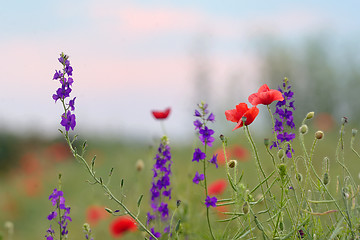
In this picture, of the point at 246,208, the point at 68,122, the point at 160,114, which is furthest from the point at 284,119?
the point at 160,114

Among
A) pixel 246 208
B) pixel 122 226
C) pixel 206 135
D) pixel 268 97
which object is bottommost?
pixel 122 226

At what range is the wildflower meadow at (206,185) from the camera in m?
1.98

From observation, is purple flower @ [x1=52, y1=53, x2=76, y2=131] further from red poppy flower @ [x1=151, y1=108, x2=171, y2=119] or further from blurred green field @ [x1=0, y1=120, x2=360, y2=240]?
blurred green field @ [x1=0, y1=120, x2=360, y2=240]

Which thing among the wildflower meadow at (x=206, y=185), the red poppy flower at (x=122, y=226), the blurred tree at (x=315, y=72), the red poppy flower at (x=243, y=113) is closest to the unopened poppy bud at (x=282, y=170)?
the wildflower meadow at (x=206, y=185)

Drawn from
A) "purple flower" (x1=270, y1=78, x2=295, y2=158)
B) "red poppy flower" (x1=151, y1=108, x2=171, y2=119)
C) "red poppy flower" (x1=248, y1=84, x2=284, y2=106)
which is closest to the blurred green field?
"red poppy flower" (x1=151, y1=108, x2=171, y2=119)

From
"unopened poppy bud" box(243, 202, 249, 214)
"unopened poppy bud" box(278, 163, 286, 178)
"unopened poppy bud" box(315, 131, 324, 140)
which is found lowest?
"unopened poppy bud" box(243, 202, 249, 214)

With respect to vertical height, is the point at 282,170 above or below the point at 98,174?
above

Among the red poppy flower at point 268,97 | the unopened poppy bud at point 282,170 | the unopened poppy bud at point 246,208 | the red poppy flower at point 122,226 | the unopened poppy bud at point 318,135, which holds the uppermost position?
the red poppy flower at point 268,97

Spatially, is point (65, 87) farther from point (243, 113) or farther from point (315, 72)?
point (315, 72)

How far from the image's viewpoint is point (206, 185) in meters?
2.00

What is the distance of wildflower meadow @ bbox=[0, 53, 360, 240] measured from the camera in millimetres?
1984

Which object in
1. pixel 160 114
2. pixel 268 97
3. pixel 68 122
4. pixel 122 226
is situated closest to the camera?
pixel 68 122

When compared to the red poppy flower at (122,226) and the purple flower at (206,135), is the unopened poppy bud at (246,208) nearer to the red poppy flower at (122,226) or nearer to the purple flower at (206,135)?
the purple flower at (206,135)

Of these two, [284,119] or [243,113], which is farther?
[284,119]
